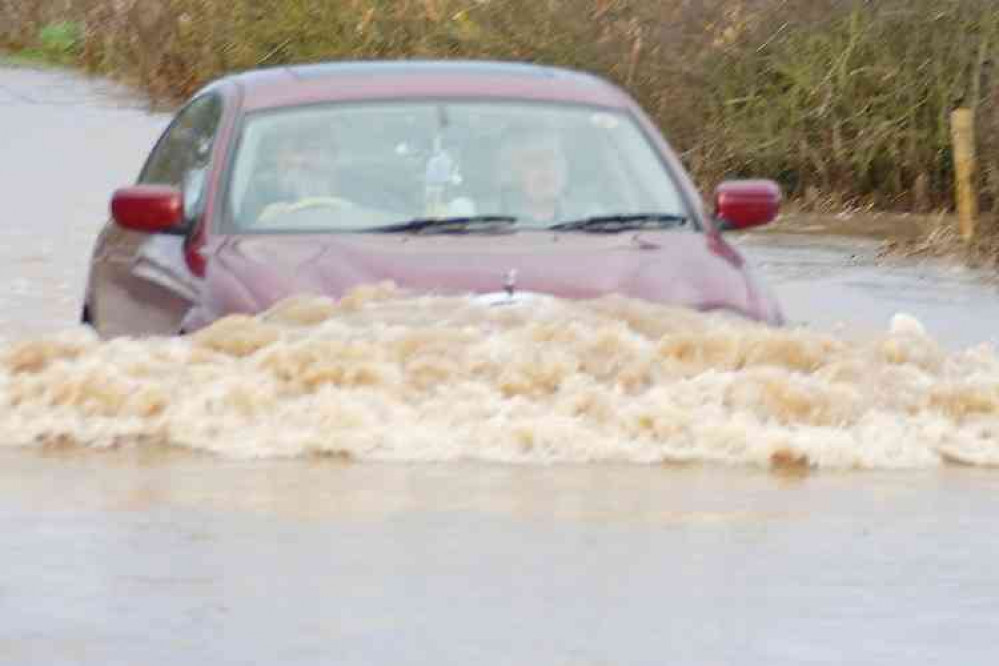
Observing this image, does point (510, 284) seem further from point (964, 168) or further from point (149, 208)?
point (964, 168)

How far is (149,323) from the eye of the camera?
451 inches

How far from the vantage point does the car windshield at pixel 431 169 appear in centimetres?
1114

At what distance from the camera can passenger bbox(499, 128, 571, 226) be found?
11219mm

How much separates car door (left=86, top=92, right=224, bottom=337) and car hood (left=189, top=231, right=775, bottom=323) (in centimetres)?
25

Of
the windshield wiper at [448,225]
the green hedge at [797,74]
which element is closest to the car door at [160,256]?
the windshield wiper at [448,225]

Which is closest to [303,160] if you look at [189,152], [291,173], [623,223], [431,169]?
[291,173]

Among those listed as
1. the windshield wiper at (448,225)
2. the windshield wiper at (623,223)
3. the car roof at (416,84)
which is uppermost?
the car roof at (416,84)

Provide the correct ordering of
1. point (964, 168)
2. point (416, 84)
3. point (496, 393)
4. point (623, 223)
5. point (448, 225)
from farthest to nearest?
point (964, 168)
point (416, 84)
point (623, 223)
point (448, 225)
point (496, 393)

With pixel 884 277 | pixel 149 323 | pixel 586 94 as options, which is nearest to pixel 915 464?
pixel 586 94

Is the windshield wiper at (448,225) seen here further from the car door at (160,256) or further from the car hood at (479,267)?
the car door at (160,256)

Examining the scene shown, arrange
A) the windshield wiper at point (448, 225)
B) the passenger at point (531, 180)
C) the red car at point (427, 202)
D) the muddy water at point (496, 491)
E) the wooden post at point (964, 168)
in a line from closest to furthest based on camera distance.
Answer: the muddy water at point (496, 491), the red car at point (427, 202), the windshield wiper at point (448, 225), the passenger at point (531, 180), the wooden post at point (964, 168)

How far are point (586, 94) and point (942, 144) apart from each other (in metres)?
12.8

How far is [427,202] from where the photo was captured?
1120cm

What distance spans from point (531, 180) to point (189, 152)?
58.2 inches
